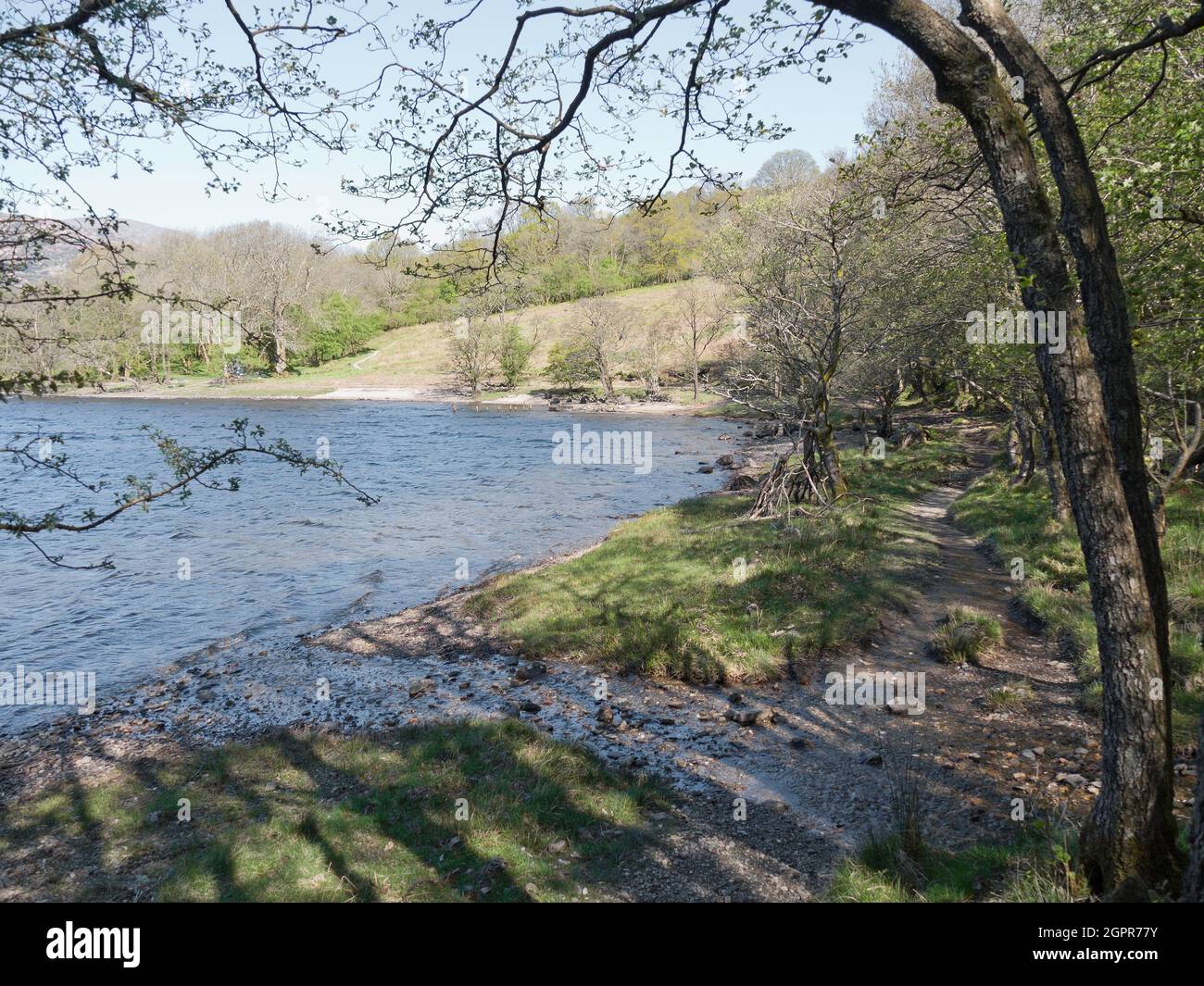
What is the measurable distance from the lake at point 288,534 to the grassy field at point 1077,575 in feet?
39.0

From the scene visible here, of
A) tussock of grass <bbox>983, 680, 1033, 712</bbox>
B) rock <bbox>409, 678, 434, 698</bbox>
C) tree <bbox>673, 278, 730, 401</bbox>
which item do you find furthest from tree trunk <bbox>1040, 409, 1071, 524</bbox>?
tree <bbox>673, 278, 730, 401</bbox>

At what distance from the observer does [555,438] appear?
50.5 m

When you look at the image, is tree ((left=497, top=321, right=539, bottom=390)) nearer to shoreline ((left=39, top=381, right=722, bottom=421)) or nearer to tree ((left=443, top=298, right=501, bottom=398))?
tree ((left=443, top=298, right=501, bottom=398))

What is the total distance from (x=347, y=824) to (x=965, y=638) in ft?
31.6

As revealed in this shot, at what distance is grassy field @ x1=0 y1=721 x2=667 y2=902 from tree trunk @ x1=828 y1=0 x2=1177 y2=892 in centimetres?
449

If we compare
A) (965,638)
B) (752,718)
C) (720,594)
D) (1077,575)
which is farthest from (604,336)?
(752,718)

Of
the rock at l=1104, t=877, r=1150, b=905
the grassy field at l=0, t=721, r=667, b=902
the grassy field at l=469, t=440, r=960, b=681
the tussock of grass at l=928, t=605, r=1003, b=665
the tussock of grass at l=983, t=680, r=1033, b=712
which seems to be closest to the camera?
the rock at l=1104, t=877, r=1150, b=905

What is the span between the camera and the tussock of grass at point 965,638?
12094 millimetres

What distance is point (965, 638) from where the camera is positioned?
40.2ft

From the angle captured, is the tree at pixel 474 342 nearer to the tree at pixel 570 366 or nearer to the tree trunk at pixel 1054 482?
the tree at pixel 570 366

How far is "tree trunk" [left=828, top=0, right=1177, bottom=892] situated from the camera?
4.78 metres

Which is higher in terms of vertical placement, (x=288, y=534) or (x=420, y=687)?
(x=288, y=534)

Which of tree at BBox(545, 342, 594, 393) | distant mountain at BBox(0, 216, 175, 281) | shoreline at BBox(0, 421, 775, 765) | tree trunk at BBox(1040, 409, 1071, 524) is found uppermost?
tree at BBox(545, 342, 594, 393)

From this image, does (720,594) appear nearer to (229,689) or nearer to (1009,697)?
(1009,697)
